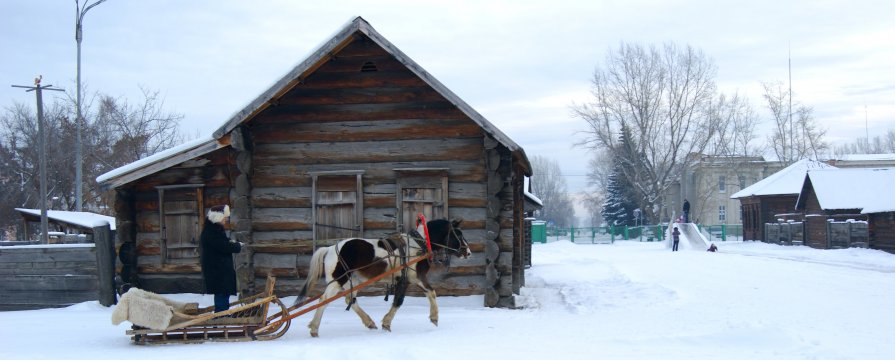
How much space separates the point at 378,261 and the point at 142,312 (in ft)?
10.7

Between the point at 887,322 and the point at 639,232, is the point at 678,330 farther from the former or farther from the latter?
the point at 639,232

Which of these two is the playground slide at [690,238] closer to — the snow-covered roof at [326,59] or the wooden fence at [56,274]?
the snow-covered roof at [326,59]

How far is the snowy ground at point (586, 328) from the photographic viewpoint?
392 inches

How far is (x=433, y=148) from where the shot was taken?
15.0 m

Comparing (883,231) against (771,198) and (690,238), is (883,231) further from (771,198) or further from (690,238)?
(771,198)

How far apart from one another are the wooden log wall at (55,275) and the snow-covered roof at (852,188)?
32333mm

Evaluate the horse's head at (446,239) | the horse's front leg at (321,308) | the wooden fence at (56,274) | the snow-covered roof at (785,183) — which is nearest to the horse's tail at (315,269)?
the horse's front leg at (321,308)

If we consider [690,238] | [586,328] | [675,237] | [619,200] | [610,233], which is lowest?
[610,233]

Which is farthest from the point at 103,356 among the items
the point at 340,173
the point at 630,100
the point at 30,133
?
the point at 630,100

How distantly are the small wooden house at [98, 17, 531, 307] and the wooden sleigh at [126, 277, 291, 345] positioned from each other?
3.69 metres

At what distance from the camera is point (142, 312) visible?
10.3 m

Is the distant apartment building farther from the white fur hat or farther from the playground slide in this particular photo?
the white fur hat

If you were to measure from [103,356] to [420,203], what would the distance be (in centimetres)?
654

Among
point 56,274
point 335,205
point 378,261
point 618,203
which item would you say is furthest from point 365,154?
point 618,203
